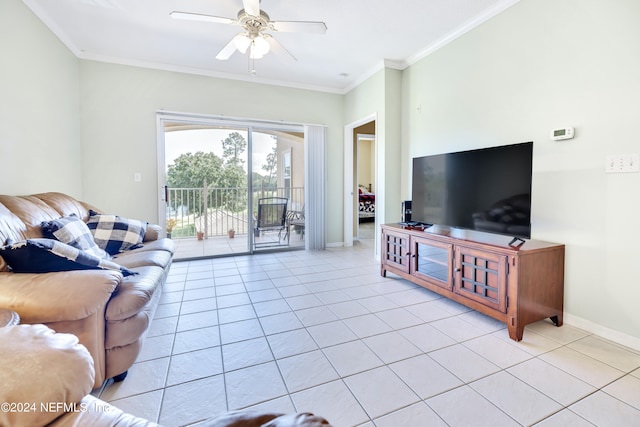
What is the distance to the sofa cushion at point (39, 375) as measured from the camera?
2.31 feet

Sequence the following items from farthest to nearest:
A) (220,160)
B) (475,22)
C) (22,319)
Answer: (220,160), (475,22), (22,319)

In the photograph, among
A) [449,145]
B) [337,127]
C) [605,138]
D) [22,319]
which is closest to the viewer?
[22,319]

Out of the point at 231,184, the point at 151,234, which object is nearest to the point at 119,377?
the point at 151,234

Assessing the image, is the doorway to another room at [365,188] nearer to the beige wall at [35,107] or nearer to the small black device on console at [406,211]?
the small black device on console at [406,211]

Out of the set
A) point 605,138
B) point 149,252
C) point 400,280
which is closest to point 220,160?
point 149,252

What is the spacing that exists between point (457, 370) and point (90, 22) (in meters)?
4.40

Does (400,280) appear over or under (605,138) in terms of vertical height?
under

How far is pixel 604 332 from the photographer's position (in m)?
2.05

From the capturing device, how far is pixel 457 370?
1690mm

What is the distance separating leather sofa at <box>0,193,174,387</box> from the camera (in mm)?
1322

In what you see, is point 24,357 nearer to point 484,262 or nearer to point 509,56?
point 484,262

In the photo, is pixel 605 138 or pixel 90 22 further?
pixel 90 22

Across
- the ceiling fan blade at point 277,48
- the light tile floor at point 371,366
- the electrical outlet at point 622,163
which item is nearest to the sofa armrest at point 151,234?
the light tile floor at point 371,366

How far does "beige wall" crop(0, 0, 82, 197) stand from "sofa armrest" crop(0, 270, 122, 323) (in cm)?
157
